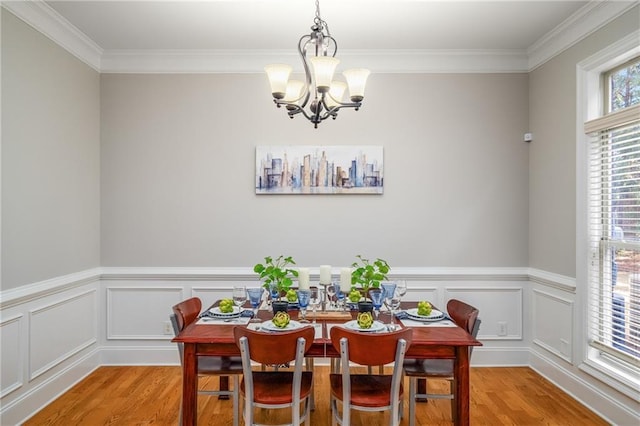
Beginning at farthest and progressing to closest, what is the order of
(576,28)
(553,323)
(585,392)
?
(553,323) < (576,28) < (585,392)

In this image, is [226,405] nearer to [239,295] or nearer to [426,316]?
[239,295]

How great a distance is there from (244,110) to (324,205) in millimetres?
1145

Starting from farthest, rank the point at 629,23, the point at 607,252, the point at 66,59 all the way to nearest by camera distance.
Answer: the point at 66,59, the point at 607,252, the point at 629,23

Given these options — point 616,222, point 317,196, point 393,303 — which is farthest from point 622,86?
point 317,196

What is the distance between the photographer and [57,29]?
316cm

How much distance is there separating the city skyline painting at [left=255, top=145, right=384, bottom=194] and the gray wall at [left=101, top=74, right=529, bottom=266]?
0.07 m

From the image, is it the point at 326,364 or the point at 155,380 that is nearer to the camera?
the point at 155,380

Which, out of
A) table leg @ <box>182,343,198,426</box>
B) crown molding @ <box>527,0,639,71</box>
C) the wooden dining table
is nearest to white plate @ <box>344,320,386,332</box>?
the wooden dining table

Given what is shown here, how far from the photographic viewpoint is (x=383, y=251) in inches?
151

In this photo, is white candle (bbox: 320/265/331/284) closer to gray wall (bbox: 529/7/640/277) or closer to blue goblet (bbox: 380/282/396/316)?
blue goblet (bbox: 380/282/396/316)

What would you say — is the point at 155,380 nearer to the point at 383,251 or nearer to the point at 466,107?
the point at 383,251

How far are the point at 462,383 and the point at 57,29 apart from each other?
3.72 m

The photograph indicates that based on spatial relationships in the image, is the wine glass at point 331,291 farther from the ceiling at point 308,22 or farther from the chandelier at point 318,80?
the ceiling at point 308,22

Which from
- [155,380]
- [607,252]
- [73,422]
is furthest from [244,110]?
[607,252]
